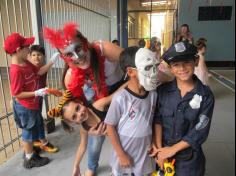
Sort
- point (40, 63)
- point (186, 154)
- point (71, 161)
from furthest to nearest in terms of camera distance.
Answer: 1. point (40, 63)
2. point (71, 161)
3. point (186, 154)

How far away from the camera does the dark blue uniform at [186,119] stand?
3.84 ft

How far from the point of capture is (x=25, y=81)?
221cm

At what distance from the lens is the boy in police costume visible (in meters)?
1.16

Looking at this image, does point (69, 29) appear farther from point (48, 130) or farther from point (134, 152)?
point (48, 130)

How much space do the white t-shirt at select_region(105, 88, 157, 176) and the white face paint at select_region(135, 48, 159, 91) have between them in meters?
0.10

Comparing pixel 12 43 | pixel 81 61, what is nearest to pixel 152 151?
pixel 81 61

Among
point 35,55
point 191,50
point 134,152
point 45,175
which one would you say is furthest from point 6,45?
point 191,50

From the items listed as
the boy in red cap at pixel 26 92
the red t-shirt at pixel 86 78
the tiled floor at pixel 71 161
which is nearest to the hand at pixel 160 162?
the red t-shirt at pixel 86 78

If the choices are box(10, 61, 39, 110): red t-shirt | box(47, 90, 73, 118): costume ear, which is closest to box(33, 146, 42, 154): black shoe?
box(10, 61, 39, 110): red t-shirt

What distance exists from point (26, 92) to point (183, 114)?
149 centimetres

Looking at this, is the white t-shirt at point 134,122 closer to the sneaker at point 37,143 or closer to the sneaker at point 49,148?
the sneaker at point 49,148

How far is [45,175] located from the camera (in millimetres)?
2135

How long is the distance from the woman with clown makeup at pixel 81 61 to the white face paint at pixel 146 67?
202 millimetres

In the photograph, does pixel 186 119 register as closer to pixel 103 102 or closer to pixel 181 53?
pixel 181 53
